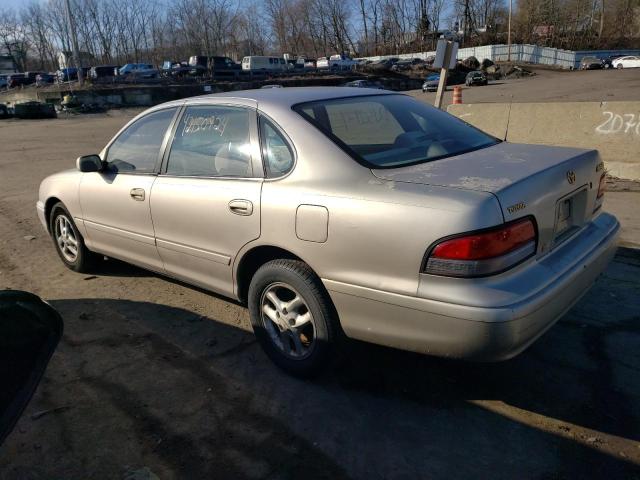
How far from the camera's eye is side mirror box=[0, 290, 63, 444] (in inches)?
74.1

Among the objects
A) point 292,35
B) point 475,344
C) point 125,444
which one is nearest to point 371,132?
point 475,344

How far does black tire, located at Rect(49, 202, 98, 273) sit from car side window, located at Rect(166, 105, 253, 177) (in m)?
1.67

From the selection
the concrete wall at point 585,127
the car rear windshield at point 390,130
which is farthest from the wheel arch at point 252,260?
the concrete wall at point 585,127

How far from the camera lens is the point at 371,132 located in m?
3.44

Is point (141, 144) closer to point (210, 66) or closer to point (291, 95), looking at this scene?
point (291, 95)

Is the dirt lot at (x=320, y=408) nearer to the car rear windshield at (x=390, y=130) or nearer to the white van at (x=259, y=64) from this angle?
the car rear windshield at (x=390, y=130)

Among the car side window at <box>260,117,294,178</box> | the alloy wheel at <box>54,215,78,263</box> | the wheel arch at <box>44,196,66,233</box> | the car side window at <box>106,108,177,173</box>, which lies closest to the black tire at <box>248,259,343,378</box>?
the car side window at <box>260,117,294,178</box>

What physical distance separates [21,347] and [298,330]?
1.50m

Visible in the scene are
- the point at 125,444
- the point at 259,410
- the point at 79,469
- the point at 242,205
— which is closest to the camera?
the point at 79,469

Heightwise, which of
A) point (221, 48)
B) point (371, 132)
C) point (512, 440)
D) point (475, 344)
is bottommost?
point (512, 440)

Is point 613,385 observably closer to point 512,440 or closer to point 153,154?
point 512,440

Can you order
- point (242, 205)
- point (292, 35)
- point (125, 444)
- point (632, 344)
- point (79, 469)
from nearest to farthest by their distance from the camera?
1. point (79, 469)
2. point (125, 444)
3. point (242, 205)
4. point (632, 344)
5. point (292, 35)

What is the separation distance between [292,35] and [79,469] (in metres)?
110

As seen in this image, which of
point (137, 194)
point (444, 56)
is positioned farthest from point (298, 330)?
point (444, 56)
